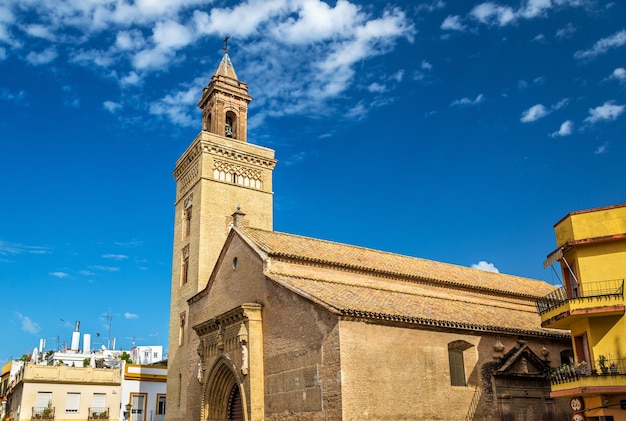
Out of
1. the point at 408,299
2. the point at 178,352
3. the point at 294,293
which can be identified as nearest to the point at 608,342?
the point at 408,299

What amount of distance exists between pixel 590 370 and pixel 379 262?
1234 centimetres

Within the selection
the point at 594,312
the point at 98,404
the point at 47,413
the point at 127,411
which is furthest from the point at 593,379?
the point at 47,413

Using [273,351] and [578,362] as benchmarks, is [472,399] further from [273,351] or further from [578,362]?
[273,351]

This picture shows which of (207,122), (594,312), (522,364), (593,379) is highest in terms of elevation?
(207,122)

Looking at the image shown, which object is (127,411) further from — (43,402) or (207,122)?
(207,122)

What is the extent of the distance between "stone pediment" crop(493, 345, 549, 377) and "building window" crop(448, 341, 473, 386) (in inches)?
59.7

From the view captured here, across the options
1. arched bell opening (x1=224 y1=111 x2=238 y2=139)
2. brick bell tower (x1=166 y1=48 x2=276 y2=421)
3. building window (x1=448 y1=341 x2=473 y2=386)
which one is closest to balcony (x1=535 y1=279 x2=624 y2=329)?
building window (x1=448 y1=341 x2=473 y2=386)

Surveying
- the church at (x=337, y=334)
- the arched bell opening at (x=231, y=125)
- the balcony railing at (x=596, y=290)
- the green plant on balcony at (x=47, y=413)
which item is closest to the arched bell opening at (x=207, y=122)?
the arched bell opening at (x=231, y=125)

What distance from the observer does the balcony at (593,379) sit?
17.8 meters

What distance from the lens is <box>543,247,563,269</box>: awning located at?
20.4 metres

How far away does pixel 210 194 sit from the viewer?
1372 inches

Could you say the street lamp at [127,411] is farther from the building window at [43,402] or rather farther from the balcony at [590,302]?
the balcony at [590,302]

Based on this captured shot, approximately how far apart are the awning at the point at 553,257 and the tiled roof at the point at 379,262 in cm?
814

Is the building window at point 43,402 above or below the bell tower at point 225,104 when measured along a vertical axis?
below
